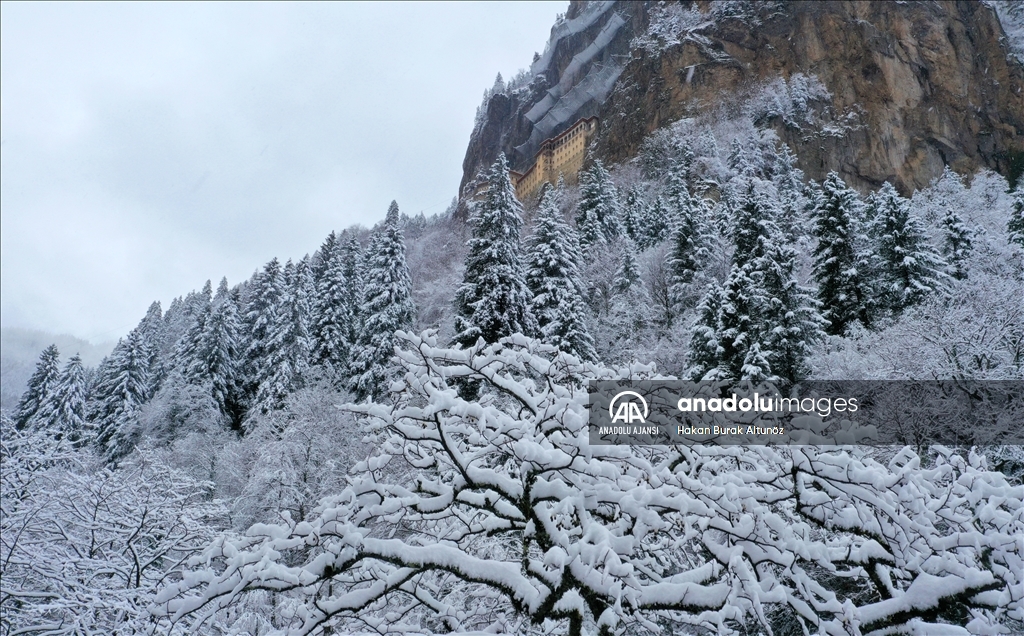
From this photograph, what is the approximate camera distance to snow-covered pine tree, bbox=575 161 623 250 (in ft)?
122

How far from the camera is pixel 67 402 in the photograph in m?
30.0

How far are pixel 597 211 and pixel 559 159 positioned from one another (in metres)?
59.0

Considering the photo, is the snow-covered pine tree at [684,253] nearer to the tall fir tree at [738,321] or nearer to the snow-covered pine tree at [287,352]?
the tall fir tree at [738,321]

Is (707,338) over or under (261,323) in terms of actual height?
under

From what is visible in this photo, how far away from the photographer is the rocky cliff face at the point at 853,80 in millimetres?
67625

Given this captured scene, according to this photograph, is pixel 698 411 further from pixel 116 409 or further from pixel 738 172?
pixel 738 172

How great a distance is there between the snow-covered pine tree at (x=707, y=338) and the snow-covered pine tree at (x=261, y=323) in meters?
19.8

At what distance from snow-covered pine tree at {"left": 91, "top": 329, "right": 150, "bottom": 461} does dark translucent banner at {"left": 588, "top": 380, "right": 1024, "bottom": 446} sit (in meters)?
27.9

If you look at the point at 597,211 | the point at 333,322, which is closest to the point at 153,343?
the point at 333,322

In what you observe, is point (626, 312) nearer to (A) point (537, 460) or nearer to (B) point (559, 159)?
(A) point (537, 460)

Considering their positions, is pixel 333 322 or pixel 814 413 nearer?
pixel 814 413

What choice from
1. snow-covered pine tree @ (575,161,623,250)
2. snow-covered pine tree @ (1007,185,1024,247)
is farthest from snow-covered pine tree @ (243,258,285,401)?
snow-covered pine tree @ (1007,185,1024,247)

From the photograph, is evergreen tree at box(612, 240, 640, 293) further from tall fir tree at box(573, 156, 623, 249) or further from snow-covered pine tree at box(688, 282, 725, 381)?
tall fir tree at box(573, 156, 623, 249)

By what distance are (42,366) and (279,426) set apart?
80.0ft
